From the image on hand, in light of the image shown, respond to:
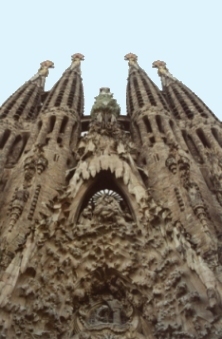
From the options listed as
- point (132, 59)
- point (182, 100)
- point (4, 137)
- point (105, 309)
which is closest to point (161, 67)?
point (132, 59)

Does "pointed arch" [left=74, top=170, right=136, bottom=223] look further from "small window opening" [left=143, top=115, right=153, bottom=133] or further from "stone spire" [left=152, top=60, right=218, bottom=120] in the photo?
"stone spire" [left=152, top=60, right=218, bottom=120]

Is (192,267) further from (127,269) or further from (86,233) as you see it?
(86,233)

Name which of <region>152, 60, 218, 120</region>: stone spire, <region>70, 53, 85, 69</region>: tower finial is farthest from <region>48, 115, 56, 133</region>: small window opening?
<region>70, 53, 85, 69</region>: tower finial

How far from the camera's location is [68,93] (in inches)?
989

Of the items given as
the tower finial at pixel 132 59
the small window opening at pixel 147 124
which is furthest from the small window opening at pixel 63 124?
the tower finial at pixel 132 59

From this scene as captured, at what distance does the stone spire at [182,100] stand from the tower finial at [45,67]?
311 inches

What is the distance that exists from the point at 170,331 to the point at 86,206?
525 centimetres

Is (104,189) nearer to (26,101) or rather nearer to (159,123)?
(159,123)

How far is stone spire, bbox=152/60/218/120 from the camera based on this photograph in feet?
74.6

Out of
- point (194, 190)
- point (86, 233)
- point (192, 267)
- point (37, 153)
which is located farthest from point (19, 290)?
point (37, 153)

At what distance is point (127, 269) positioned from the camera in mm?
11156

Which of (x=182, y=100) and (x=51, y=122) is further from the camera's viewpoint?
(x=182, y=100)

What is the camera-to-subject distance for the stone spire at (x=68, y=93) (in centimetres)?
2300

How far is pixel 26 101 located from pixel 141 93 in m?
5.91
